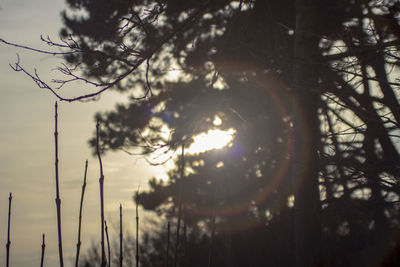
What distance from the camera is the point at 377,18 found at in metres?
4.70

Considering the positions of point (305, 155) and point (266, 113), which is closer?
point (305, 155)

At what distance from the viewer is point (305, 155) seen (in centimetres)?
661

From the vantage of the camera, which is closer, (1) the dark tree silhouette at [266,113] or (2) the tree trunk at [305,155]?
(1) the dark tree silhouette at [266,113]

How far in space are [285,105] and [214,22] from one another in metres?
3.36

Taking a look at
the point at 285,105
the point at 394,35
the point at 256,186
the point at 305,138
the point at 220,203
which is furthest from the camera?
the point at 220,203

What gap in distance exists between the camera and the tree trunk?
6.75 m

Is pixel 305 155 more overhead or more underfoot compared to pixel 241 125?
more underfoot

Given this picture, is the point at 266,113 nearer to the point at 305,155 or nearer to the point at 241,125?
the point at 241,125

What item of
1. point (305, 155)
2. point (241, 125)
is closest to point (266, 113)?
point (241, 125)

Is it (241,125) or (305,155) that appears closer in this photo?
(305,155)

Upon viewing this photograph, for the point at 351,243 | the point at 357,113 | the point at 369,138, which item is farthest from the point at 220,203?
the point at 357,113

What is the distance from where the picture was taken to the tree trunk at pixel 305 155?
6754mm

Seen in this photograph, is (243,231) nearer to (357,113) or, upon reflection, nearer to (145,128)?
(145,128)

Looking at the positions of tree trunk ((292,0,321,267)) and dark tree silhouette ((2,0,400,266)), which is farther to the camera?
tree trunk ((292,0,321,267))
